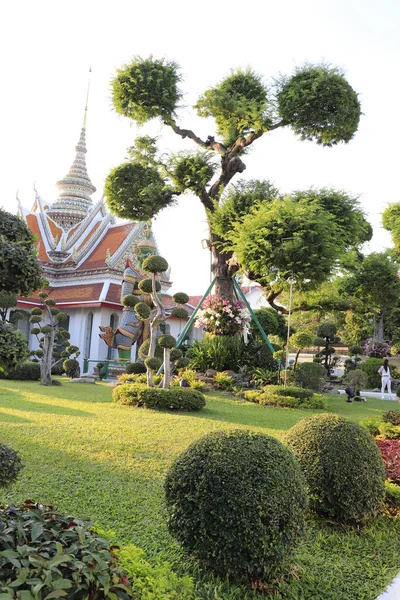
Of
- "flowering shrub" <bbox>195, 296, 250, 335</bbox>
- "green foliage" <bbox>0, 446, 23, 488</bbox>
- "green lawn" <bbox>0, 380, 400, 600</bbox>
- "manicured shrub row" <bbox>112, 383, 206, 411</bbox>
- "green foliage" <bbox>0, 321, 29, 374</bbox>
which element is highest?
"flowering shrub" <bbox>195, 296, 250, 335</bbox>

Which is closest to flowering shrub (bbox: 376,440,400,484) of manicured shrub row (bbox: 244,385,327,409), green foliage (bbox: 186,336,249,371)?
manicured shrub row (bbox: 244,385,327,409)

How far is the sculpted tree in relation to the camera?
14.9 metres

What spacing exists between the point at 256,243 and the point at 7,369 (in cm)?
1158

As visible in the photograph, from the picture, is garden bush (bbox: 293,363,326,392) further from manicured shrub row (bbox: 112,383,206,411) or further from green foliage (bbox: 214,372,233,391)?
manicured shrub row (bbox: 112,383,206,411)

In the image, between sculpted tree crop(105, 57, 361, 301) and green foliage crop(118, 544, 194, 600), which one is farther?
sculpted tree crop(105, 57, 361, 301)

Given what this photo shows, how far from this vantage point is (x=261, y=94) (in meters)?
16.0

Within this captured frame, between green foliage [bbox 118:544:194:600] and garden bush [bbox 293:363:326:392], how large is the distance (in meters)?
12.1

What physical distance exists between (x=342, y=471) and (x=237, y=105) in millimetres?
12979

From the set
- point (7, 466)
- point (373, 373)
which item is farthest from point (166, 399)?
point (373, 373)

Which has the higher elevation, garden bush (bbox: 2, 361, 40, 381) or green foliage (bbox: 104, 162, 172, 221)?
green foliage (bbox: 104, 162, 172, 221)

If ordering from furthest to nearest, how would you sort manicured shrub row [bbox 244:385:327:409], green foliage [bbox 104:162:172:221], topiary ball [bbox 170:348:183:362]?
green foliage [bbox 104:162:172:221] < manicured shrub row [bbox 244:385:327:409] < topiary ball [bbox 170:348:183:362]

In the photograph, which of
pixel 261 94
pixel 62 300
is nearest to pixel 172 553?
pixel 261 94

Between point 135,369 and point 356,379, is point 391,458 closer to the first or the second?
point 135,369

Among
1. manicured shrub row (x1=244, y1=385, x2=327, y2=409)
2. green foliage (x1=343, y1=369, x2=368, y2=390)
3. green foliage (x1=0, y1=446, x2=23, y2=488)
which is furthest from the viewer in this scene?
green foliage (x1=343, y1=369, x2=368, y2=390)
